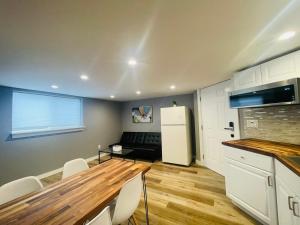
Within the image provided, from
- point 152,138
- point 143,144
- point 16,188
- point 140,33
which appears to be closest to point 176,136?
point 152,138

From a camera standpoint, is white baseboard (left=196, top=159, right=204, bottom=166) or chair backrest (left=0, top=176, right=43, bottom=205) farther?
white baseboard (left=196, top=159, right=204, bottom=166)

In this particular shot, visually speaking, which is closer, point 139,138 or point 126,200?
point 126,200

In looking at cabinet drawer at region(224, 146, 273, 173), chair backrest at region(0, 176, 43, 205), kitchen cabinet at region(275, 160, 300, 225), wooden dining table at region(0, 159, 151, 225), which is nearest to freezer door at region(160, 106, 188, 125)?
cabinet drawer at region(224, 146, 273, 173)

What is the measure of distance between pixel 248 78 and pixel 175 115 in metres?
2.00

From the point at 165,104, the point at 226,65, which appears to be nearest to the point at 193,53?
the point at 226,65

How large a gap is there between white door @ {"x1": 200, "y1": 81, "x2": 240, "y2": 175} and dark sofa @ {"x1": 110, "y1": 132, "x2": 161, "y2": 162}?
147 cm

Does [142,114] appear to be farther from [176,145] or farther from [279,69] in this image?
[279,69]

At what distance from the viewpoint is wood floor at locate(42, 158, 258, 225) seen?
1848 millimetres

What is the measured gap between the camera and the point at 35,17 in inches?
40.2

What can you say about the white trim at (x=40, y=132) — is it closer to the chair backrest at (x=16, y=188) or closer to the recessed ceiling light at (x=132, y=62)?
the chair backrest at (x=16, y=188)

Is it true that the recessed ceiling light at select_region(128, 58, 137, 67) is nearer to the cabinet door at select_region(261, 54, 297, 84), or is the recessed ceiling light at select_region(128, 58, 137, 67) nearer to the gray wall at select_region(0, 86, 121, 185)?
the cabinet door at select_region(261, 54, 297, 84)

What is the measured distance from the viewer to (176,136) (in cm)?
390

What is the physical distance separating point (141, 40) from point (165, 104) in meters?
3.74

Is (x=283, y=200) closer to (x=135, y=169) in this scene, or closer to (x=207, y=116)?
(x=135, y=169)
